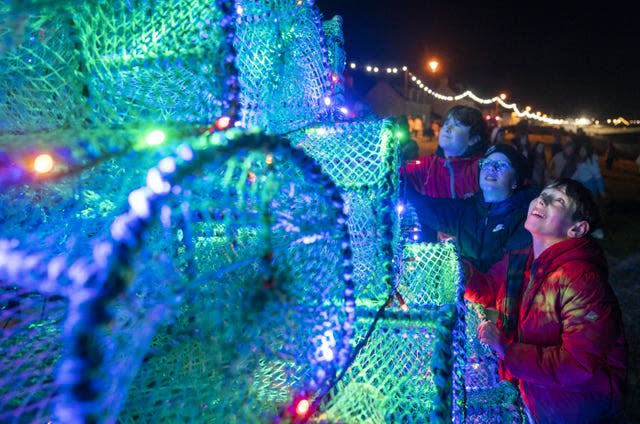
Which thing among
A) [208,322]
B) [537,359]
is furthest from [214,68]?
[537,359]

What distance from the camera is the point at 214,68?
1.08m

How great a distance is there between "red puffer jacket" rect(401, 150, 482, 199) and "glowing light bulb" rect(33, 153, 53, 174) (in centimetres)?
217

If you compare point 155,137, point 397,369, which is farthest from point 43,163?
point 397,369

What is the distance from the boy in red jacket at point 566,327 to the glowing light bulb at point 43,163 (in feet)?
5.49

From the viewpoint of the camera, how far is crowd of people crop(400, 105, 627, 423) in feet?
5.06

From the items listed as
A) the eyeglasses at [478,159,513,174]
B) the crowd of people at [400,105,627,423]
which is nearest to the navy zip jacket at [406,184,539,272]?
the crowd of people at [400,105,627,423]

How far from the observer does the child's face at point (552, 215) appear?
68.8 inches

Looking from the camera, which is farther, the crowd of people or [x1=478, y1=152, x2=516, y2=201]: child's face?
[x1=478, y1=152, x2=516, y2=201]: child's face

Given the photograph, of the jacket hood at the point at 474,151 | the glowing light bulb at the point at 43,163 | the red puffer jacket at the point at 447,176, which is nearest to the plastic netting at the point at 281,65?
the glowing light bulb at the point at 43,163

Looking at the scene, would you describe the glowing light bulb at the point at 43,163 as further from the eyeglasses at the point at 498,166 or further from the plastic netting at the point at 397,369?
the eyeglasses at the point at 498,166

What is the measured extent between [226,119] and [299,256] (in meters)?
0.44

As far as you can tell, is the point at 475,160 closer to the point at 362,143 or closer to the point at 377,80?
the point at 362,143

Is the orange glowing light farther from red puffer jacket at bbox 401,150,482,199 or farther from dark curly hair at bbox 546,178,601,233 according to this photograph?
red puffer jacket at bbox 401,150,482,199

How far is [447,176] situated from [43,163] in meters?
2.51
